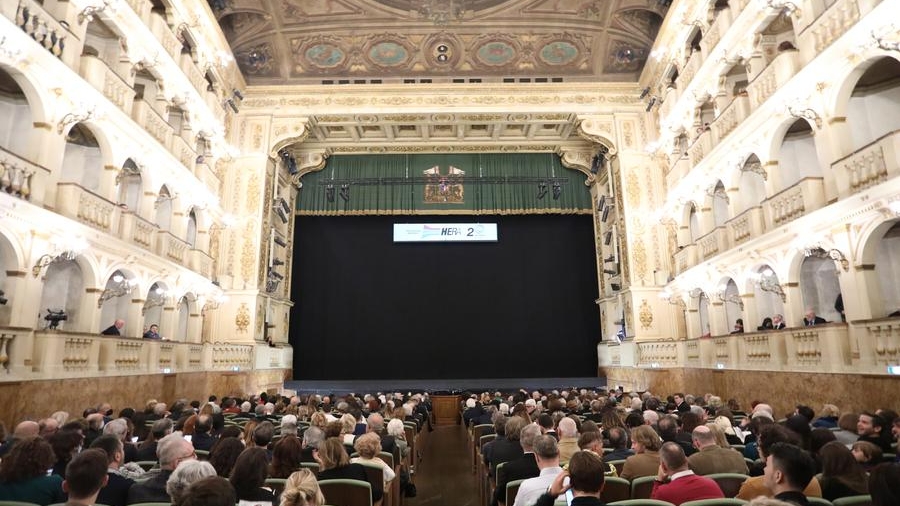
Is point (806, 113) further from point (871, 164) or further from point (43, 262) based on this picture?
point (43, 262)

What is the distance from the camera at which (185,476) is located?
10.2ft

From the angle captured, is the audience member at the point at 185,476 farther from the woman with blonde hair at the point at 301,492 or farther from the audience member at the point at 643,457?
the audience member at the point at 643,457

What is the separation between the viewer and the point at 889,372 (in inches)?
305

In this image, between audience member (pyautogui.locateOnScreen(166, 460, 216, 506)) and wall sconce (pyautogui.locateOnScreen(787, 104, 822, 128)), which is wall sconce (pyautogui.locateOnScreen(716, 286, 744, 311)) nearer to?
wall sconce (pyautogui.locateOnScreen(787, 104, 822, 128))

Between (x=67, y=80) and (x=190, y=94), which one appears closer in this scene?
(x=67, y=80)

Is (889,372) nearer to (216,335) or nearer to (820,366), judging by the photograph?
(820,366)

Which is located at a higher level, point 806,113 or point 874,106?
point 874,106

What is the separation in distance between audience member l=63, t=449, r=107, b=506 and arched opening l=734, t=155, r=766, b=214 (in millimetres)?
14407

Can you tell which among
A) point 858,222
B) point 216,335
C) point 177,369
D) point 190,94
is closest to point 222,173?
point 190,94

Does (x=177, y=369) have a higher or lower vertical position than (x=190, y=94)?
lower

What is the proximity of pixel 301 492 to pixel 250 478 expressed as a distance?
60cm

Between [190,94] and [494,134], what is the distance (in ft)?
36.7

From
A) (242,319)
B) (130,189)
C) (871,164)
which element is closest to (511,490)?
(871,164)

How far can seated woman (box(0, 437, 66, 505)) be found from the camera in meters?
3.32
